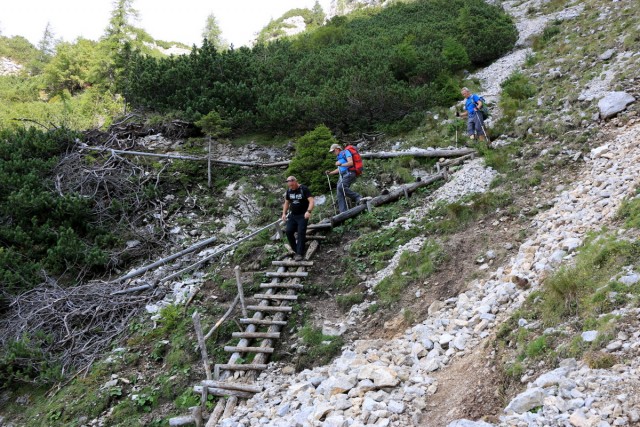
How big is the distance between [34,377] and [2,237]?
4.70 meters

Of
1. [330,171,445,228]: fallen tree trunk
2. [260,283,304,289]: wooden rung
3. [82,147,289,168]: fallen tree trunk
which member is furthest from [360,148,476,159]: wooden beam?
[260,283,304,289]: wooden rung

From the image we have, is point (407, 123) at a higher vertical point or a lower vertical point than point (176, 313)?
higher

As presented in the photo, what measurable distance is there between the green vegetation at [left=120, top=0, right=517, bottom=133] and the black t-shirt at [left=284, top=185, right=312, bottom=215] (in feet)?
21.2

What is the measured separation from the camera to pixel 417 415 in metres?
4.85

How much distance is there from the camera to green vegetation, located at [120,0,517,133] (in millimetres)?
16125

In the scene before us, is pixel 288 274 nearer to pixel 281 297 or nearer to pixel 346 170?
pixel 281 297

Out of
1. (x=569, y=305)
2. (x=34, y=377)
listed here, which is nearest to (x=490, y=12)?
(x=569, y=305)

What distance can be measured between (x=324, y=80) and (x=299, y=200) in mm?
9248

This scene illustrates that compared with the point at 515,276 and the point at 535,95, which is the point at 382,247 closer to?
the point at 515,276

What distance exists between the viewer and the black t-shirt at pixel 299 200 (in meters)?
10.2

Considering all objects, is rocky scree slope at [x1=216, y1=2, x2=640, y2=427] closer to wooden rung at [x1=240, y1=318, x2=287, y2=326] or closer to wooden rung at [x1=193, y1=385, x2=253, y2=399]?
wooden rung at [x1=193, y1=385, x2=253, y2=399]

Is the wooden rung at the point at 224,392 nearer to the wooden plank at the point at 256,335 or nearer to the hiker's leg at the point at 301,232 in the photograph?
the wooden plank at the point at 256,335

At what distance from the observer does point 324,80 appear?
17969 mm

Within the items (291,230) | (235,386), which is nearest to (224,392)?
(235,386)
